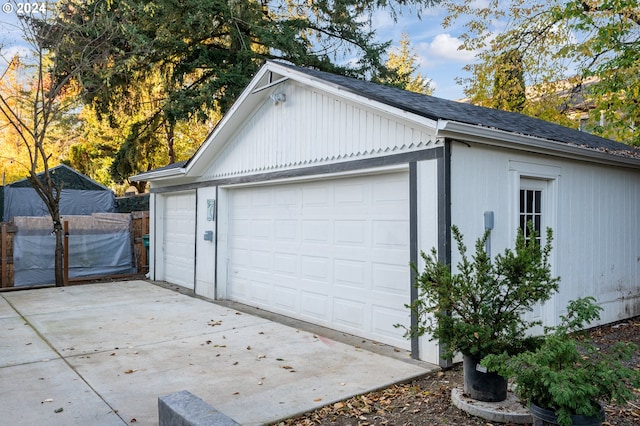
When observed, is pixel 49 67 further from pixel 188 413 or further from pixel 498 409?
pixel 498 409

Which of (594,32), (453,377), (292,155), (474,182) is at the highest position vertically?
(594,32)

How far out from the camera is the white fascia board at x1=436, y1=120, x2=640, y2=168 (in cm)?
482

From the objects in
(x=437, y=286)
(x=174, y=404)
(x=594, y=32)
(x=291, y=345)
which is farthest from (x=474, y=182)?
(x=594, y=32)

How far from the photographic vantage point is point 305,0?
51.7ft

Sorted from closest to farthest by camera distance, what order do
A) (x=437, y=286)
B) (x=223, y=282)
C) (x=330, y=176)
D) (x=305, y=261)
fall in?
(x=437, y=286), (x=330, y=176), (x=305, y=261), (x=223, y=282)

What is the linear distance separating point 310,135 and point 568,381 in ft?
16.2

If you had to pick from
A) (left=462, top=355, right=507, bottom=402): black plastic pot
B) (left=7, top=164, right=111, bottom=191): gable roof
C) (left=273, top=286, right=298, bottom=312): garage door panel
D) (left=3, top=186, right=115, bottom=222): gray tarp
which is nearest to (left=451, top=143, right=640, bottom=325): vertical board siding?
(left=462, top=355, right=507, bottom=402): black plastic pot

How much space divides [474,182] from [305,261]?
297 centimetres

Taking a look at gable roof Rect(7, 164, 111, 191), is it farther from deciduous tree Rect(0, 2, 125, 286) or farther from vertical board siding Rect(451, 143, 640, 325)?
vertical board siding Rect(451, 143, 640, 325)

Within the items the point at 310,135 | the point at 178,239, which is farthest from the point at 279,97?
the point at 178,239

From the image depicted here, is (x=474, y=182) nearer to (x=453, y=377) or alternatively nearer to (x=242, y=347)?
(x=453, y=377)

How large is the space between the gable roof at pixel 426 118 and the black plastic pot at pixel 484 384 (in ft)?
7.21

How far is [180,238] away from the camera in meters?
10.8

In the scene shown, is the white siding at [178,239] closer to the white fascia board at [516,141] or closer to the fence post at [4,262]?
the fence post at [4,262]
